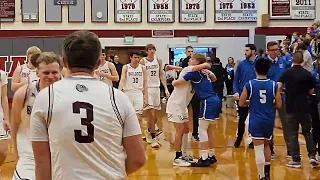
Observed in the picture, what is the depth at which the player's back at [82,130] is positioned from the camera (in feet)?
8.23

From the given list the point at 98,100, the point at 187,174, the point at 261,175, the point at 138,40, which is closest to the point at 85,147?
the point at 98,100

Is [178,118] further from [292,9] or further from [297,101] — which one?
[292,9]

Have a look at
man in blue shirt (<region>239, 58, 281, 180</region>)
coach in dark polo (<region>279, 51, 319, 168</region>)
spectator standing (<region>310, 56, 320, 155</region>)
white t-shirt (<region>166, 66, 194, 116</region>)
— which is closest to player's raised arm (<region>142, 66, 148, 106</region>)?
white t-shirt (<region>166, 66, 194, 116</region>)

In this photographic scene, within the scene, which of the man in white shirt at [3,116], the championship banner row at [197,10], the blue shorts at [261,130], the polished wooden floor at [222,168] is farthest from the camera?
the championship banner row at [197,10]

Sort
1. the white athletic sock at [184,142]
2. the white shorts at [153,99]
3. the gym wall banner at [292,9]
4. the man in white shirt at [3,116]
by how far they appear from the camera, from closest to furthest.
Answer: the man in white shirt at [3,116]
the white athletic sock at [184,142]
the white shorts at [153,99]
the gym wall banner at [292,9]

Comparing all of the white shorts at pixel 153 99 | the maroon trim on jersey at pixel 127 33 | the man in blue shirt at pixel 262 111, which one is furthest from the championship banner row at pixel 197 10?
the man in blue shirt at pixel 262 111

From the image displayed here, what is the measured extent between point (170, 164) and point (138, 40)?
46.3 feet

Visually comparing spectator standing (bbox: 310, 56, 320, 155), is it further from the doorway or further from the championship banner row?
the doorway

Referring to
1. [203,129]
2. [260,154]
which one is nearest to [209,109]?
[203,129]

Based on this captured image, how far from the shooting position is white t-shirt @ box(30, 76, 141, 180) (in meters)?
2.51

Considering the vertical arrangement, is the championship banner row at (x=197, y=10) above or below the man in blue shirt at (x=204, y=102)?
above

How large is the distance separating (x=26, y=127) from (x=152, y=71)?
6847mm

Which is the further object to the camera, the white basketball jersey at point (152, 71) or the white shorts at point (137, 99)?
the white basketball jersey at point (152, 71)

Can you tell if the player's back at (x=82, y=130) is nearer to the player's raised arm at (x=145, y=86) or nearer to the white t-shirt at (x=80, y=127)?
the white t-shirt at (x=80, y=127)
